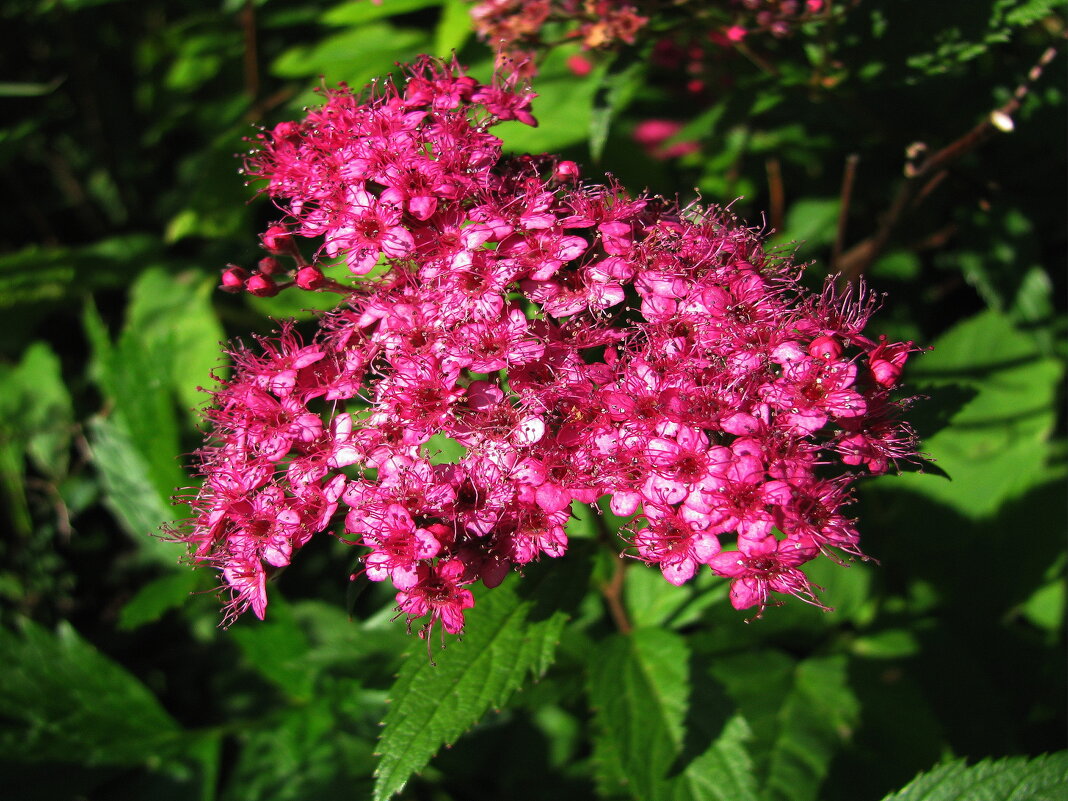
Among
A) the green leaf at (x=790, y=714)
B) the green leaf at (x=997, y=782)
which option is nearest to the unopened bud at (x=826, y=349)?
the green leaf at (x=997, y=782)

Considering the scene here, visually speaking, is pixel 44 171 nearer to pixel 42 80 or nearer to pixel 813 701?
pixel 42 80

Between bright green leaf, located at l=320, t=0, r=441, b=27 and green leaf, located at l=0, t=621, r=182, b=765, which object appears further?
bright green leaf, located at l=320, t=0, r=441, b=27

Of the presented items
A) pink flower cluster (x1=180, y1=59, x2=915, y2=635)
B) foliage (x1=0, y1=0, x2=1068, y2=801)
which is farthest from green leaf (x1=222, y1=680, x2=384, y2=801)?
pink flower cluster (x1=180, y1=59, x2=915, y2=635)

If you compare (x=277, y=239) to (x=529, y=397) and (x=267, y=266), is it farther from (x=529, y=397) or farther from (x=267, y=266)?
(x=529, y=397)

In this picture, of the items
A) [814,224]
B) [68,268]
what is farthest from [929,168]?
[68,268]

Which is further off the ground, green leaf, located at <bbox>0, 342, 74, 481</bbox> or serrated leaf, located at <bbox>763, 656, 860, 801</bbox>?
green leaf, located at <bbox>0, 342, 74, 481</bbox>

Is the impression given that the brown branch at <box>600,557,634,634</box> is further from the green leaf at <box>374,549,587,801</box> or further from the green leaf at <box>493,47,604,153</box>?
the green leaf at <box>493,47,604,153</box>

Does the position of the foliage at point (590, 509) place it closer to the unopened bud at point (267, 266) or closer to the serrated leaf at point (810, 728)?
the serrated leaf at point (810, 728)

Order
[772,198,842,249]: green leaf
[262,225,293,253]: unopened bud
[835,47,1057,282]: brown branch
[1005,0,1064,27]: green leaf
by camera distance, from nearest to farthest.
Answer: [262,225,293,253]: unopened bud < [1005,0,1064,27]: green leaf < [835,47,1057,282]: brown branch < [772,198,842,249]: green leaf
